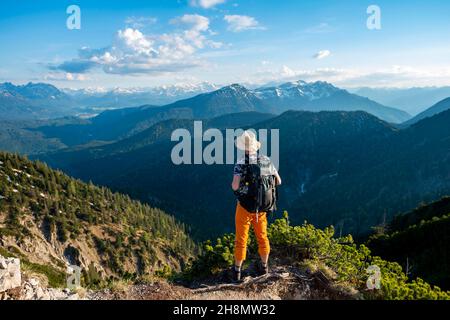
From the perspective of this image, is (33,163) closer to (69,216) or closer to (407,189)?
(69,216)

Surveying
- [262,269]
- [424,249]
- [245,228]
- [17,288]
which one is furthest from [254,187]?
[424,249]

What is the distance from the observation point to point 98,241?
106 meters

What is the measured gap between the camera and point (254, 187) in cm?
939

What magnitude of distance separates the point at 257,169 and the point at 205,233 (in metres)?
191

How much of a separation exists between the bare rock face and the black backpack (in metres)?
5.59

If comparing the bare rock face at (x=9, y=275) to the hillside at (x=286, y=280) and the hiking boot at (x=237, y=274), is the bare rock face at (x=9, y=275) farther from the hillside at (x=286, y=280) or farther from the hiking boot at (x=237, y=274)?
the hiking boot at (x=237, y=274)

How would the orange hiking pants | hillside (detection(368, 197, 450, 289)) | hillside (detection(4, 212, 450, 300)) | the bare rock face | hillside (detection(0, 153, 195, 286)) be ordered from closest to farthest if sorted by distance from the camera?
the bare rock face
hillside (detection(4, 212, 450, 300))
the orange hiking pants
hillside (detection(368, 197, 450, 289))
hillside (detection(0, 153, 195, 286))

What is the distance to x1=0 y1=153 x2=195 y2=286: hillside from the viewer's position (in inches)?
3456

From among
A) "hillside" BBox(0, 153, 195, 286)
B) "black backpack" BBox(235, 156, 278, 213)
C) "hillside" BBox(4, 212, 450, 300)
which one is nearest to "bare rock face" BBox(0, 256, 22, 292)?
"hillside" BBox(4, 212, 450, 300)

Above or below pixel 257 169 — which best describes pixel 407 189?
below

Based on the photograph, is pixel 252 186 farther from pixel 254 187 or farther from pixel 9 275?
pixel 9 275

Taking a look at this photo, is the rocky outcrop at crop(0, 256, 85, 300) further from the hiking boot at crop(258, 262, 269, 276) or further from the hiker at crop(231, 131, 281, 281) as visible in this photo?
the hiking boot at crop(258, 262, 269, 276)
